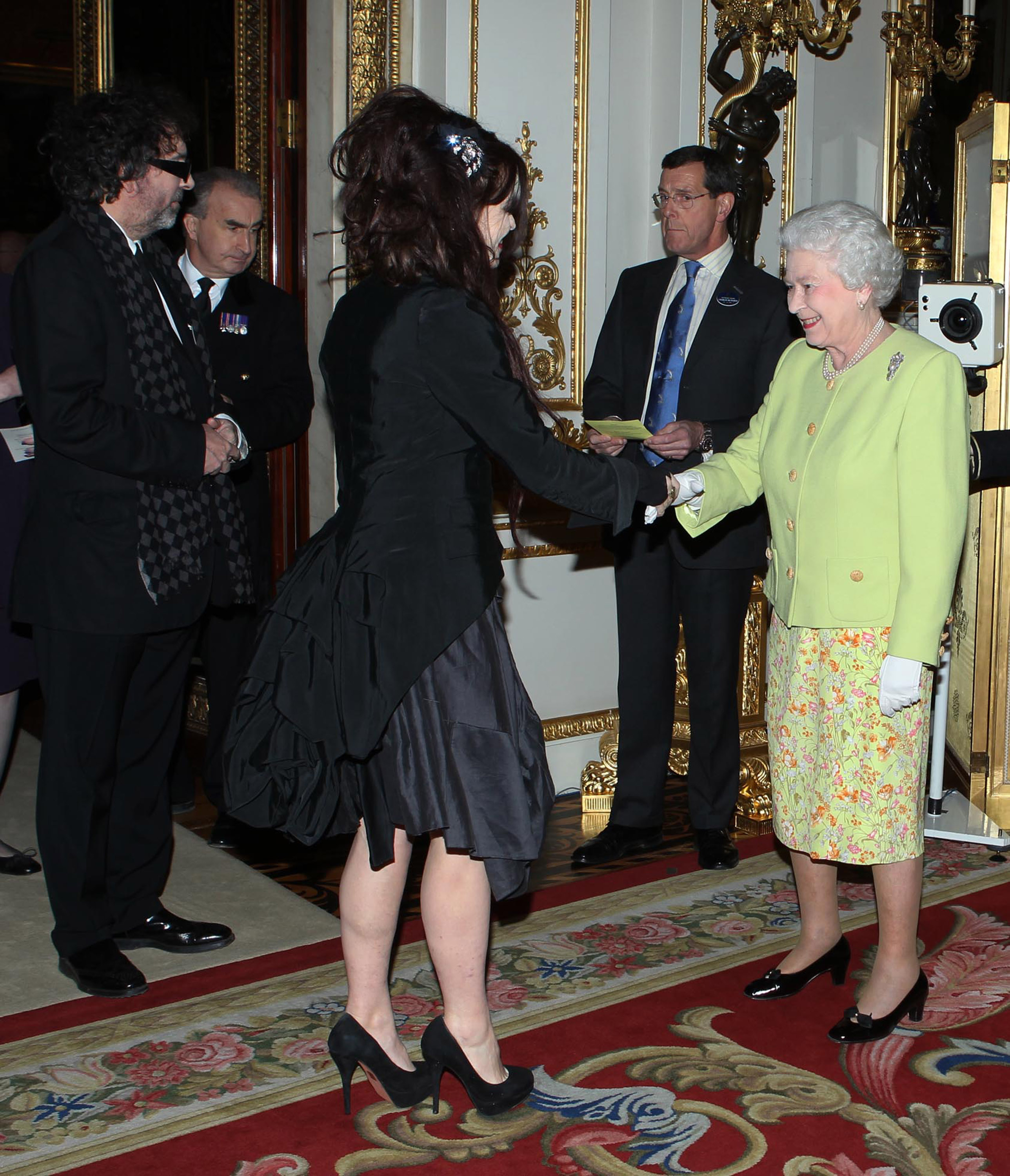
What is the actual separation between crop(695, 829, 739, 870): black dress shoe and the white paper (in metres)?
2.07

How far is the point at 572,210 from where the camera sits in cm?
446

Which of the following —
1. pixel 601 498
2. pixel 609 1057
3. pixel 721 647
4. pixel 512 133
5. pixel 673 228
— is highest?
pixel 512 133

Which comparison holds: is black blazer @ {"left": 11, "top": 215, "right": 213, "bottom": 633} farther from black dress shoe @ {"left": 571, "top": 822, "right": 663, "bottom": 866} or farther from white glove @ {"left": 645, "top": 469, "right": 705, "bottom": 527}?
black dress shoe @ {"left": 571, "top": 822, "right": 663, "bottom": 866}

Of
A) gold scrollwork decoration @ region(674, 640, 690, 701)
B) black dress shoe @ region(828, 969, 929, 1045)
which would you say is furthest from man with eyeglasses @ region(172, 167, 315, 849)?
black dress shoe @ region(828, 969, 929, 1045)

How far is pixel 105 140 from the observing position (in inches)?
111

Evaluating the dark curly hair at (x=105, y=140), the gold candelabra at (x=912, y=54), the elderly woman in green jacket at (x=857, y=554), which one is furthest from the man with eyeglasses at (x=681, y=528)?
the gold candelabra at (x=912, y=54)

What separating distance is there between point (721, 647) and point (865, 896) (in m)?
0.76

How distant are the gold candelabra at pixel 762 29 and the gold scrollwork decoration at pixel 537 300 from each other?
28.5 inches

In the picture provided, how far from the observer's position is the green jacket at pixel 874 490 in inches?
98.7

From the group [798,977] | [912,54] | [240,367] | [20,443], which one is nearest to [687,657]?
[798,977]

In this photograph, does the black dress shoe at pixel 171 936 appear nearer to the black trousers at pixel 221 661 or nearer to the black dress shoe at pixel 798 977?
the black trousers at pixel 221 661

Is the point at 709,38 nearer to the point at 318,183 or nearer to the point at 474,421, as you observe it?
the point at 318,183

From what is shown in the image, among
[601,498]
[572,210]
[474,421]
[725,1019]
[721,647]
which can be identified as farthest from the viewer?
[572,210]

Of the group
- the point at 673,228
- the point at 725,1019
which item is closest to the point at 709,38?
the point at 673,228
